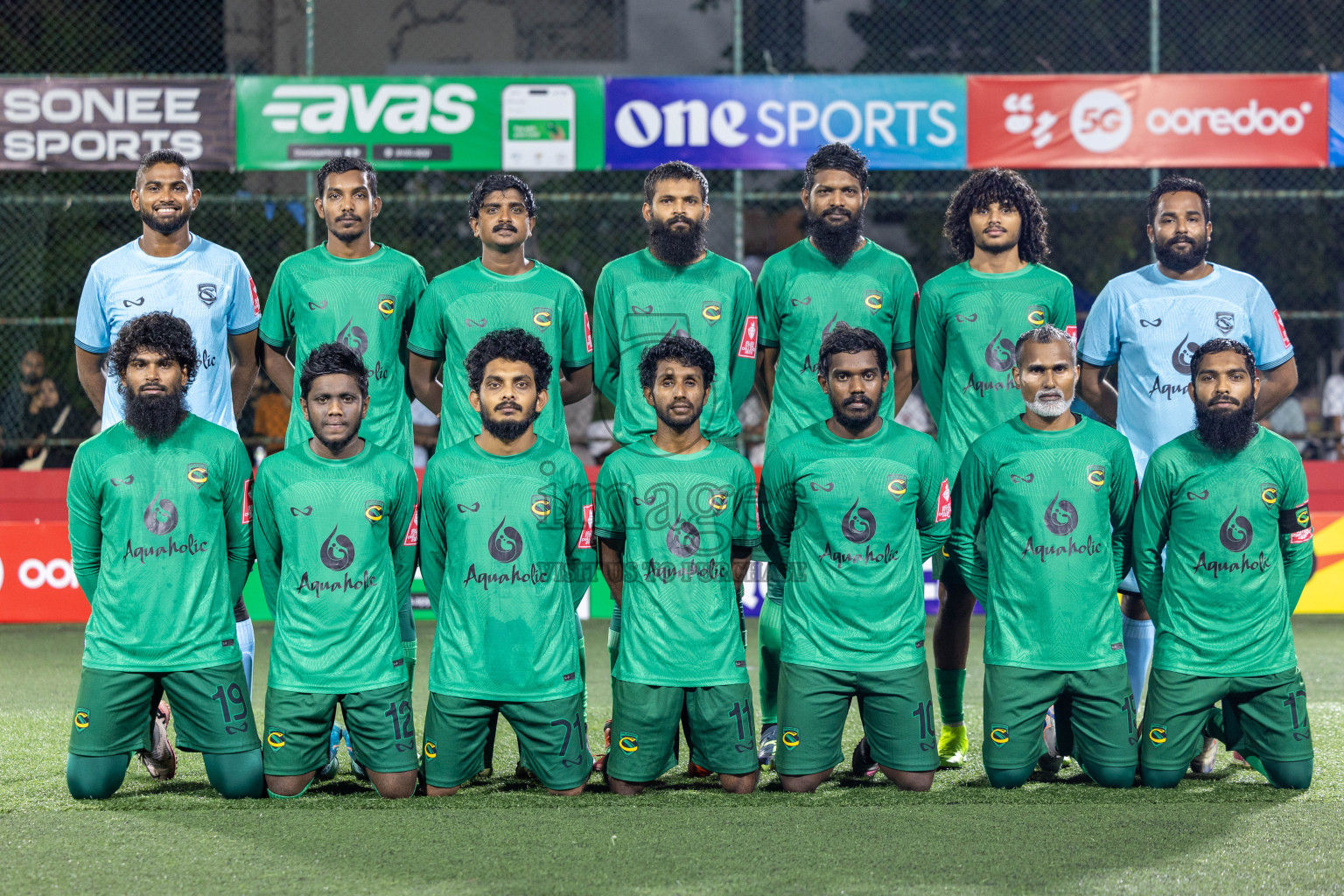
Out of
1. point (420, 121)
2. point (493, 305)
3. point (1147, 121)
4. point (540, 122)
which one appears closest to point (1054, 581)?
point (493, 305)

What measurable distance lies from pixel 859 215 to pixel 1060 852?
230 centimetres

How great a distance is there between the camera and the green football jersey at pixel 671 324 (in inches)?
193

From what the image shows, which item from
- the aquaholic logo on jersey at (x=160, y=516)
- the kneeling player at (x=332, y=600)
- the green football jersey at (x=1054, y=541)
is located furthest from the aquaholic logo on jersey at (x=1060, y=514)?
the aquaholic logo on jersey at (x=160, y=516)

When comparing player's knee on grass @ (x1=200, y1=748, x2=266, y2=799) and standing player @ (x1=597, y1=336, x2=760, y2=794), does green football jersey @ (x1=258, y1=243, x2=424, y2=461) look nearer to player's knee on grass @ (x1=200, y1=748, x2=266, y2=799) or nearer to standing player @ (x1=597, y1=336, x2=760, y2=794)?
standing player @ (x1=597, y1=336, x2=760, y2=794)

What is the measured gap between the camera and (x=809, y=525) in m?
4.45

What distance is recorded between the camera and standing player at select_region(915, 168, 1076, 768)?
4895 mm

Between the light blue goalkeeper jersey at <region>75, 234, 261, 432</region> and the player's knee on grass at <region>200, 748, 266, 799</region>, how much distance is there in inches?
47.7

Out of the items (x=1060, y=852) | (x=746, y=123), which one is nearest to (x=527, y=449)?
(x=1060, y=852)

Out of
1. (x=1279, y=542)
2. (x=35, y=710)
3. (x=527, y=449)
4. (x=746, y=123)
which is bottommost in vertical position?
(x=35, y=710)

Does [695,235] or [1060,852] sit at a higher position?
[695,235]

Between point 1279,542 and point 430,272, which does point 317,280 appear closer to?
point 1279,542

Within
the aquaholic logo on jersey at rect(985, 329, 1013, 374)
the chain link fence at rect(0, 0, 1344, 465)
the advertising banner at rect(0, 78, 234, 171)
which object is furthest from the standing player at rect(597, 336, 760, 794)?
the advertising banner at rect(0, 78, 234, 171)

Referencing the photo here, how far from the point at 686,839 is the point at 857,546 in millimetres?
1088

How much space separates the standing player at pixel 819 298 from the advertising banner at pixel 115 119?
20.7ft
